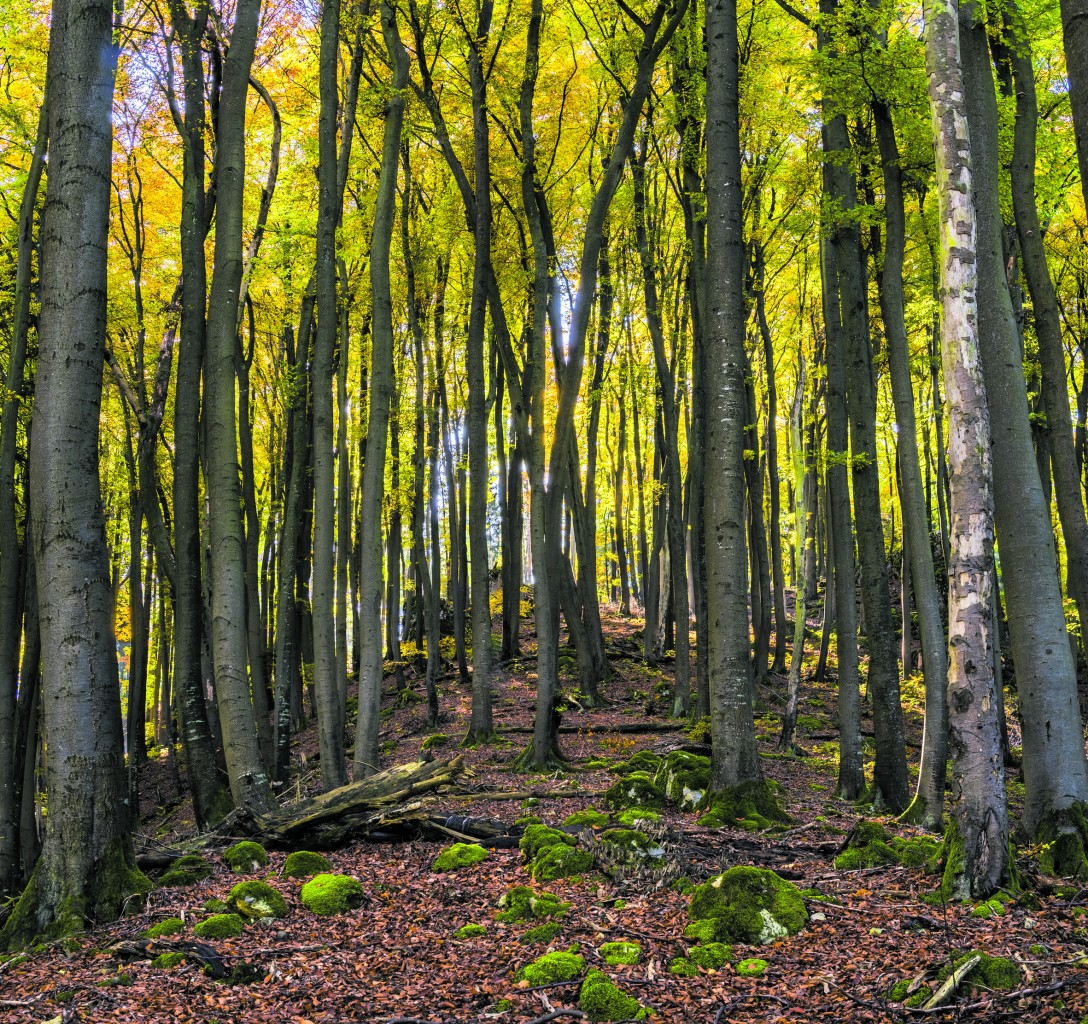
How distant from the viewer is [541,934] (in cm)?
482

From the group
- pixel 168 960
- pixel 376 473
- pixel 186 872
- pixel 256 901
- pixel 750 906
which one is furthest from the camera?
pixel 376 473

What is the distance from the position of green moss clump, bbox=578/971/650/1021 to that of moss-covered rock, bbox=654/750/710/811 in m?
3.83

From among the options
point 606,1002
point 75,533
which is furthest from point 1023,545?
point 75,533

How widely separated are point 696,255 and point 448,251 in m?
5.02

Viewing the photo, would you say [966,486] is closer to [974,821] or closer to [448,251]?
[974,821]

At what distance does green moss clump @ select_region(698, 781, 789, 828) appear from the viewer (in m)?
7.09

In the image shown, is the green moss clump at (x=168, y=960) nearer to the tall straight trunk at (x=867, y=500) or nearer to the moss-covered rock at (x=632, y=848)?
the moss-covered rock at (x=632, y=848)

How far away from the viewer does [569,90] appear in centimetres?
1463

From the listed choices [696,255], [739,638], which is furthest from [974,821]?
[696,255]

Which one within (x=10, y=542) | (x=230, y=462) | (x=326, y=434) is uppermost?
(x=326, y=434)

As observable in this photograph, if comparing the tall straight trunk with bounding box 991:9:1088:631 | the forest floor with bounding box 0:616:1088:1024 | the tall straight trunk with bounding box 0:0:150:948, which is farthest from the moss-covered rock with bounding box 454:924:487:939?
the tall straight trunk with bounding box 991:9:1088:631

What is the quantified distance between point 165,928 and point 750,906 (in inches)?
139

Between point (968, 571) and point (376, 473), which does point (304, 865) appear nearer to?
point (376, 473)

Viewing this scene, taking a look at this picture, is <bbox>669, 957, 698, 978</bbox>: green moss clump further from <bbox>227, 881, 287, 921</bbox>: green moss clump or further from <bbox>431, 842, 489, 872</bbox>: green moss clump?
<bbox>227, 881, 287, 921</bbox>: green moss clump
